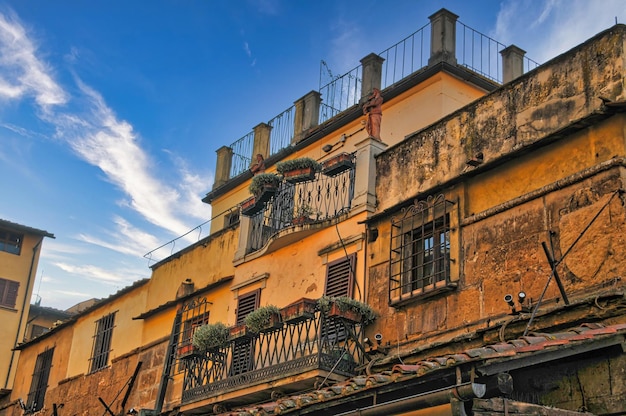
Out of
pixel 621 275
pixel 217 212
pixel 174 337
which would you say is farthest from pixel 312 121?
pixel 621 275

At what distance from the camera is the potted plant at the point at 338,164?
15367 millimetres

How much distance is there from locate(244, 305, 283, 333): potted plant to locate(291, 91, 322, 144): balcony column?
25.3 feet

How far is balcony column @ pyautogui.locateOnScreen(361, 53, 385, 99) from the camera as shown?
20016 mm

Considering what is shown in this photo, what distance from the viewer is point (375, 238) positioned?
1445 centimetres

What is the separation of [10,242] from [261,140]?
49.6ft

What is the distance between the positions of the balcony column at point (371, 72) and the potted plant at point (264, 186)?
13.5 ft

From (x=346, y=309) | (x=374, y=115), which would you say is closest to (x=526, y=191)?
(x=346, y=309)

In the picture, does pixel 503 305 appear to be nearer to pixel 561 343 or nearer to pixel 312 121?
pixel 561 343

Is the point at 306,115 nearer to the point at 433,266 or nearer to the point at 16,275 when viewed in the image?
the point at 433,266

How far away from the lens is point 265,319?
14.5 m

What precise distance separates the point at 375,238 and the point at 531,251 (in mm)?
3535

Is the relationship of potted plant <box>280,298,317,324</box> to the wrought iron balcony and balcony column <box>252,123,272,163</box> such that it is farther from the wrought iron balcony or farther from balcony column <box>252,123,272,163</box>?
balcony column <box>252,123,272,163</box>

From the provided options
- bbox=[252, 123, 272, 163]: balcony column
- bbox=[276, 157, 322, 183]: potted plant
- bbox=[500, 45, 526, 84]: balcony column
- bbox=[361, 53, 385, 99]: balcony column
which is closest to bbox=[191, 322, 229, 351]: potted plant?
bbox=[276, 157, 322, 183]: potted plant

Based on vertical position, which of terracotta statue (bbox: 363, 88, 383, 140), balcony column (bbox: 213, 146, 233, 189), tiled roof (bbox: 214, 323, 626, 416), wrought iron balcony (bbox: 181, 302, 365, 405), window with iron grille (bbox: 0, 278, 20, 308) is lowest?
tiled roof (bbox: 214, 323, 626, 416)
